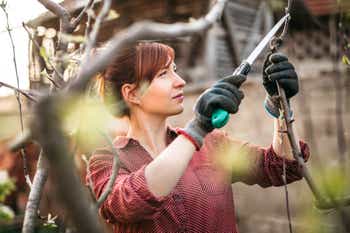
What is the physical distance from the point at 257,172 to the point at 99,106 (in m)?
1.06

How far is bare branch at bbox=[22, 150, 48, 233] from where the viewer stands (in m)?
1.10

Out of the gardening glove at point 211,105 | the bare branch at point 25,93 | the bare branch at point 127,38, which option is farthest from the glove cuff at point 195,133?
the bare branch at point 127,38

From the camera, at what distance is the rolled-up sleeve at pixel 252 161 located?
1.84 metres

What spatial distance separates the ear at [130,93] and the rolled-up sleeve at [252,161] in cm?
36

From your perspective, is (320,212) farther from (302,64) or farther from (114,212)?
(302,64)

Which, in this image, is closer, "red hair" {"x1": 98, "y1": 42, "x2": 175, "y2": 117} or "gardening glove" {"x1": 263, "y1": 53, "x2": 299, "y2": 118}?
"gardening glove" {"x1": 263, "y1": 53, "x2": 299, "y2": 118}

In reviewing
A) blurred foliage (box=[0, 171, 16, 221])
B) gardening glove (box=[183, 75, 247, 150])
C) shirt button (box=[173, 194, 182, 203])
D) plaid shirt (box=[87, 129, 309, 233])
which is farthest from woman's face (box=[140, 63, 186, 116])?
blurred foliage (box=[0, 171, 16, 221])

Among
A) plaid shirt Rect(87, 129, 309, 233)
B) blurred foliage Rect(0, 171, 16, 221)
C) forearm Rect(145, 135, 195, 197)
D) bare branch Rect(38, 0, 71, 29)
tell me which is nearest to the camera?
blurred foliage Rect(0, 171, 16, 221)

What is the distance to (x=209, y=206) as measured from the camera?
182 centimetres

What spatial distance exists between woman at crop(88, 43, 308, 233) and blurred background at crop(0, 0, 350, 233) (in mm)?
149

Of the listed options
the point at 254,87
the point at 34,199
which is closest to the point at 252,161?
the point at 34,199

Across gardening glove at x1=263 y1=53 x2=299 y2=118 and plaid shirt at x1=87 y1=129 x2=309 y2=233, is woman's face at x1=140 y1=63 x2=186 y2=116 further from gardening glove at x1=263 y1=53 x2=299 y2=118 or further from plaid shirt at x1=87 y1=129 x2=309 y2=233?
gardening glove at x1=263 y1=53 x2=299 y2=118

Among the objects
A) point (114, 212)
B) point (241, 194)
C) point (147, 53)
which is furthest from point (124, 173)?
point (241, 194)

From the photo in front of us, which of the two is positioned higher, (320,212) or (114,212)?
(320,212)
